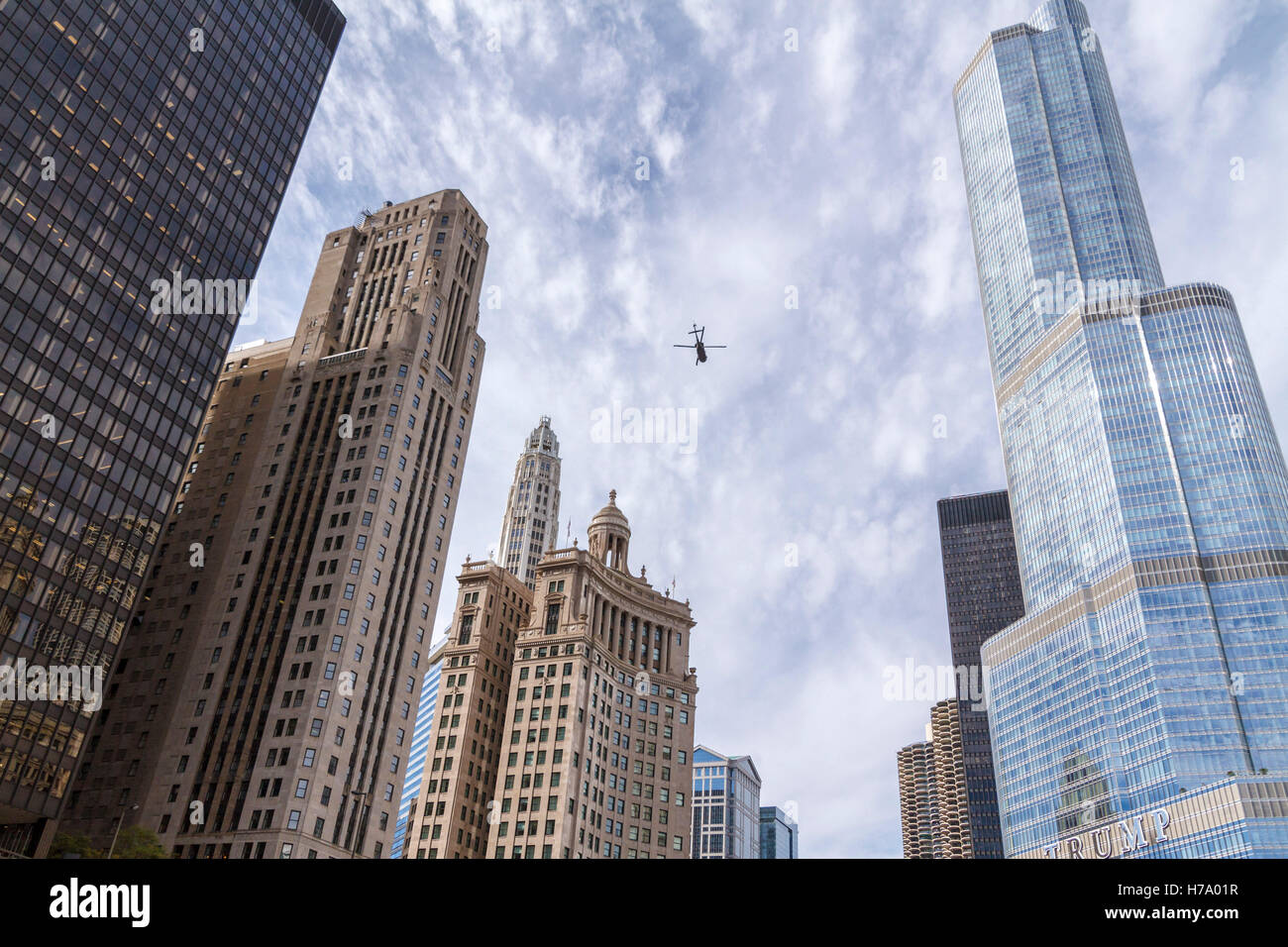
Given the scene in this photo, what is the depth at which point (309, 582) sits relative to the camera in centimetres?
12750

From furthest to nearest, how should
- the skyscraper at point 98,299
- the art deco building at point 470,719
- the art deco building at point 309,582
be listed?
the art deco building at point 470,719, the art deco building at point 309,582, the skyscraper at point 98,299

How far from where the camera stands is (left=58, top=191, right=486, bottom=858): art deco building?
115 meters

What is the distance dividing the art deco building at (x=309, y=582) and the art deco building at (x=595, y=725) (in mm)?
35964

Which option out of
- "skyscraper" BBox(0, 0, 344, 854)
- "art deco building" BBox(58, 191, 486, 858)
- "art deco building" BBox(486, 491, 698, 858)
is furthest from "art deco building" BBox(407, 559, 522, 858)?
"skyscraper" BBox(0, 0, 344, 854)

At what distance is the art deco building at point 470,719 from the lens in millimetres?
157000

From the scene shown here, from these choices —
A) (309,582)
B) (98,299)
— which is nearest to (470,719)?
(309,582)

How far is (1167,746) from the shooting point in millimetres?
178750

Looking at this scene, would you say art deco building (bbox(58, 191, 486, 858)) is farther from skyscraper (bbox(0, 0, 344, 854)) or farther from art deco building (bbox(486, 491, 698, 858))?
art deco building (bbox(486, 491, 698, 858))

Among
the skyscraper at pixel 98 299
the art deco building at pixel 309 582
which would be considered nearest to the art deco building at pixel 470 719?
the art deco building at pixel 309 582

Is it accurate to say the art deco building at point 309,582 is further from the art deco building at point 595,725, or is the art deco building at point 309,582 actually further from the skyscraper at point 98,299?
the art deco building at point 595,725

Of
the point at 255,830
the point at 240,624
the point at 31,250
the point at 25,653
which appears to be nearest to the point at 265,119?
the point at 31,250

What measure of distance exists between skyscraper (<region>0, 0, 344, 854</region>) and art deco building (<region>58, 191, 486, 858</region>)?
20.1 meters

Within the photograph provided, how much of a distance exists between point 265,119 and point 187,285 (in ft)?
105
